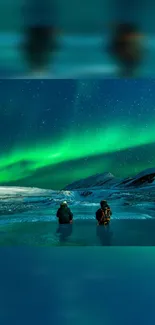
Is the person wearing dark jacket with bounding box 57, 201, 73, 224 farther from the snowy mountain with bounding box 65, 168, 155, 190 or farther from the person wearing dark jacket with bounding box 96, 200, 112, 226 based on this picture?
the snowy mountain with bounding box 65, 168, 155, 190

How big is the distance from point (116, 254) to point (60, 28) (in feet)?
6.30

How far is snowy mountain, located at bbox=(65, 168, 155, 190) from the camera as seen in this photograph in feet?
25.6

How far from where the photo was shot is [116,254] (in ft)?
13.6

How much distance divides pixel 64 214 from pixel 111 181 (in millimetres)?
1123

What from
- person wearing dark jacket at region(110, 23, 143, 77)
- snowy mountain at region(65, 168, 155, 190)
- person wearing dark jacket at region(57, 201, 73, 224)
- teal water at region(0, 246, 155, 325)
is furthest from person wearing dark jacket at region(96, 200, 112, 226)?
teal water at region(0, 246, 155, 325)

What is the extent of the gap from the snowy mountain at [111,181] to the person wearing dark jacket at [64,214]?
66cm

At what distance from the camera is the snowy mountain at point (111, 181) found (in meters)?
7.79

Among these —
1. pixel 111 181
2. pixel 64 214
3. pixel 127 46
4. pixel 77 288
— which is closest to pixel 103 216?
pixel 64 214

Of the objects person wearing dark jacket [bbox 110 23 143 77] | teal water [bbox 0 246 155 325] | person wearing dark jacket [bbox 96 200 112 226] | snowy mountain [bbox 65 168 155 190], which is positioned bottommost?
teal water [bbox 0 246 155 325]

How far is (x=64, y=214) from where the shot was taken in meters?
7.10

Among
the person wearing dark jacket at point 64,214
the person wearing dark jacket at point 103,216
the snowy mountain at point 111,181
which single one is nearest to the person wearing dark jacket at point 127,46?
the person wearing dark jacket at point 103,216

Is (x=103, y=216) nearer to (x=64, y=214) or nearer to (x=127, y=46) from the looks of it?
(x=64, y=214)

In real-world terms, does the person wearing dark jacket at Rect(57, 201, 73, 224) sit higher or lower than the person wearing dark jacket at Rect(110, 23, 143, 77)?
lower

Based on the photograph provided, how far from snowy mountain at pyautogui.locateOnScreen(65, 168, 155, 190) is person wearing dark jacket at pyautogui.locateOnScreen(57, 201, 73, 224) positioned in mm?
659
